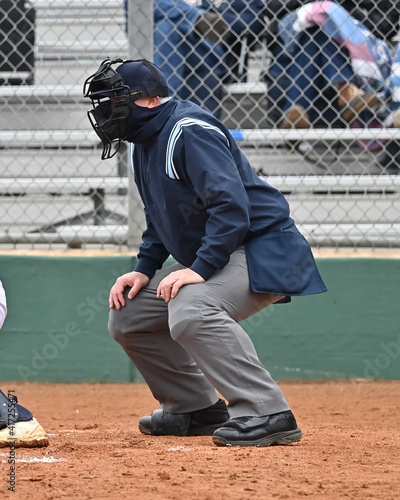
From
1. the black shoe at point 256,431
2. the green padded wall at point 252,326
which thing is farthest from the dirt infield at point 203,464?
the green padded wall at point 252,326

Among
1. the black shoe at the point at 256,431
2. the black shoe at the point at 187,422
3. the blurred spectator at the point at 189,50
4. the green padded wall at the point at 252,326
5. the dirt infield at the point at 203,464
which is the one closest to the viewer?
the dirt infield at the point at 203,464

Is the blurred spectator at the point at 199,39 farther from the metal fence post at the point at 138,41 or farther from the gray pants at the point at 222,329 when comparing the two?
the gray pants at the point at 222,329

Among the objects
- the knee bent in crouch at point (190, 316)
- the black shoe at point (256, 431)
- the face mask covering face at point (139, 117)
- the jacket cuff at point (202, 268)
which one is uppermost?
the face mask covering face at point (139, 117)

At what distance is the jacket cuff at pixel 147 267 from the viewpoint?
11.4 ft

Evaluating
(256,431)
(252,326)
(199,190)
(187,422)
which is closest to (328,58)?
(252,326)

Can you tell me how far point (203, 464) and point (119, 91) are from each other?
1.51 metres

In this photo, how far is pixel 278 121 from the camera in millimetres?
5867

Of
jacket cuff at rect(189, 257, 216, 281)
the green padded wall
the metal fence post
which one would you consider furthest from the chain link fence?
jacket cuff at rect(189, 257, 216, 281)

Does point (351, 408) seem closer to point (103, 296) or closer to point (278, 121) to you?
point (103, 296)

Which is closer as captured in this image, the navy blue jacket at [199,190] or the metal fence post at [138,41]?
the navy blue jacket at [199,190]

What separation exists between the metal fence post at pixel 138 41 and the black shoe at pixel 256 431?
8.10 ft

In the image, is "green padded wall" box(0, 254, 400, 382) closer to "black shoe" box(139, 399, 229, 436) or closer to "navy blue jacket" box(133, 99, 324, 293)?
"black shoe" box(139, 399, 229, 436)

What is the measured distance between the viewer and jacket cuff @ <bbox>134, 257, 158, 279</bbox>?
3467mm

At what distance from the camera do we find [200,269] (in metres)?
2.98
